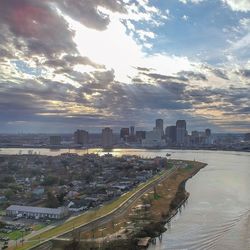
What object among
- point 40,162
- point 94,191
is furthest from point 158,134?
point 94,191

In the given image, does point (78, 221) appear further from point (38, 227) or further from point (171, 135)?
point (171, 135)

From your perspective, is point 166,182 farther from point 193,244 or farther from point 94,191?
point 193,244

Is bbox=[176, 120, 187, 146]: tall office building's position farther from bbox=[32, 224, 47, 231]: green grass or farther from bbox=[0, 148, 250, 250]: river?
bbox=[32, 224, 47, 231]: green grass

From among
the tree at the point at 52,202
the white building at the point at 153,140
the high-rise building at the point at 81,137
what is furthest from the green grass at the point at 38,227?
the high-rise building at the point at 81,137

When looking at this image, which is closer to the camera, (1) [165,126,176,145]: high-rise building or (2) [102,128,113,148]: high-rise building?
(2) [102,128,113,148]: high-rise building

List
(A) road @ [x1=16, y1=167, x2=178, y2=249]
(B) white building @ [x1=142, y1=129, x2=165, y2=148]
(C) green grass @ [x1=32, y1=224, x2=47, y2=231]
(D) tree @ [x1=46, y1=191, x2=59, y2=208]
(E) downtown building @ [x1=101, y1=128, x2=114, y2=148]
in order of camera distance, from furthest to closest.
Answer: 1. (B) white building @ [x1=142, y1=129, x2=165, y2=148]
2. (E) downtown building @ [x1=101, y1=128, x2=114, y2=148]
3. (D) tree @ [x1=46, y1=191, x2=59, y2=208]
4. (C) green grass @ [x1=32, y1=224, x2=47, y2=231]
5. (A) road @ [x1=16, y1=167, x2=178, y2=249]

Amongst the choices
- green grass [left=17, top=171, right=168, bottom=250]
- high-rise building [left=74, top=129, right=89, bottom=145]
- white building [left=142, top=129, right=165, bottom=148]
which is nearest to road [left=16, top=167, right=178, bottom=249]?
green grass [left=17, top=171, right=168, bottom=250]
